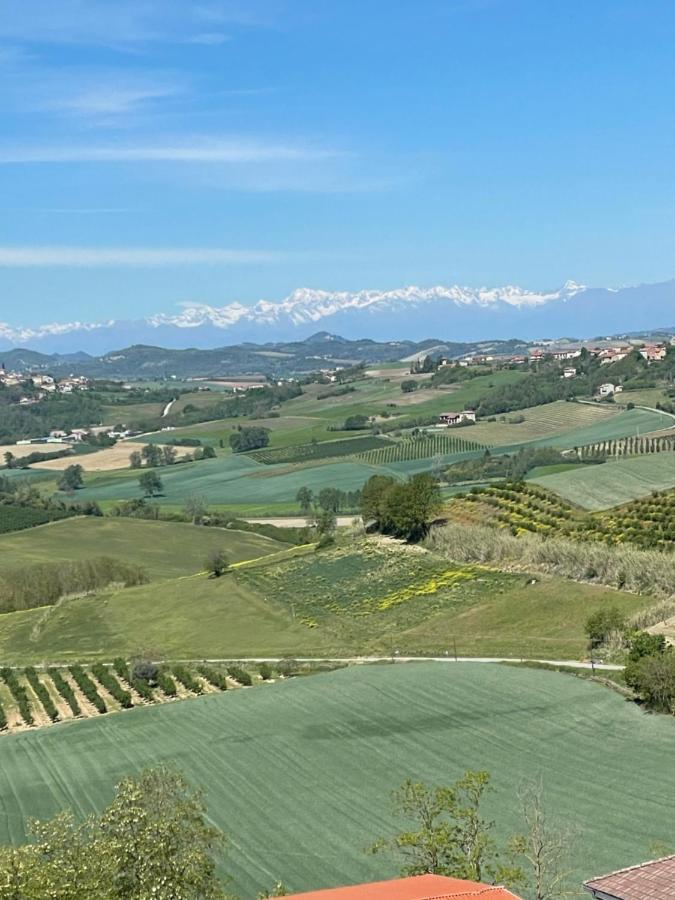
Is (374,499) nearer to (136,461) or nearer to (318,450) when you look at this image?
(318,450)

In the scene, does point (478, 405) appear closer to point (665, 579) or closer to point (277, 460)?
point (277, 460)

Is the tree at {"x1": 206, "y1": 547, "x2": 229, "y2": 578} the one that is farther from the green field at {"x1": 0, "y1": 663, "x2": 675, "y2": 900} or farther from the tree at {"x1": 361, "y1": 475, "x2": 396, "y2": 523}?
the green field at {"x1": 0, "y1": 663, "x2": 675, "y2": 900}

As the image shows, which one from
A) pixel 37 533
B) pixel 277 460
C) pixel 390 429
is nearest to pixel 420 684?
pixel 37 533

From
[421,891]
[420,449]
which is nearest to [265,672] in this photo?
[421,891]

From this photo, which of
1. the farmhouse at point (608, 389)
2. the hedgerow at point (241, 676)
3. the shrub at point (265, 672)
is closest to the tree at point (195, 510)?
the hedgerow at point (241, 676)

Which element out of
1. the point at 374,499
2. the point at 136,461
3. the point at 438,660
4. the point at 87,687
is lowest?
the point at 87,687

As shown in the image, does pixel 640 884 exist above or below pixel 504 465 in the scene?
above

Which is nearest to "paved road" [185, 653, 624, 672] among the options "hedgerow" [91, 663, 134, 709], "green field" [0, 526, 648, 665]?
"green field" [0, 526, 648, 665]
